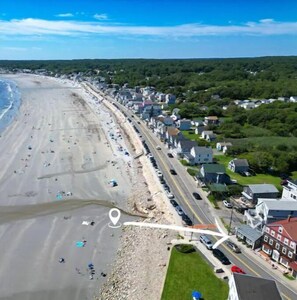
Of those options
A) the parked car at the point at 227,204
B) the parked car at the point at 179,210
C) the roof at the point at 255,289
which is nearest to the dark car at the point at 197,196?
the parked car at the point at 227,204

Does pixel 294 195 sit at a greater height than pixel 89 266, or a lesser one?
greater

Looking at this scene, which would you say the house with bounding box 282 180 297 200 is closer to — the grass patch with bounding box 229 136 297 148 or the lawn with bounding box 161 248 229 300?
the lawn with bounding box 161 248 229 300

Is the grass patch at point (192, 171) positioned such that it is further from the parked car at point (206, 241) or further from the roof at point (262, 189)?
the parked car at point (206, 241)

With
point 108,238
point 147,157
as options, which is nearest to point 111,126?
point 147,157

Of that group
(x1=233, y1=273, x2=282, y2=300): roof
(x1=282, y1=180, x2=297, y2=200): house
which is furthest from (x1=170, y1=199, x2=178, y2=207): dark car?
(x1=233, y1=273, x2=282, y2=300): roof

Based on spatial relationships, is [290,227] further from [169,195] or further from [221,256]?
[169,195]

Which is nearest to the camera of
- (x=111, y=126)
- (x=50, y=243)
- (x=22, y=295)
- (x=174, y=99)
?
(x=22, y=295)

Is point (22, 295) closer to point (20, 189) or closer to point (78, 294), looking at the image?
point (78, 294)
